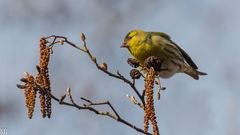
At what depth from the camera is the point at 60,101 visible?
6.93 ft

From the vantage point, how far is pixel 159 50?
3.71m

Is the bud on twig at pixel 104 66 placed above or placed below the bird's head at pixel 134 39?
below

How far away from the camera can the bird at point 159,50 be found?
3604mm

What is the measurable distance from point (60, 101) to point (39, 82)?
13 centimetres

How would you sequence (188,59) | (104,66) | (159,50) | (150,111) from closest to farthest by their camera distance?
(150,111), (104,66), (159,50), (188,59)

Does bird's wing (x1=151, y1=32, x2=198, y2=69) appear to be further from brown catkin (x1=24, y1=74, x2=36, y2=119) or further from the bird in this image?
brown catkin (x1=24, y1=74, x2=36, y2=119)

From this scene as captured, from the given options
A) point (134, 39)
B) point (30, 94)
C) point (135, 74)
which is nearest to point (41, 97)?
point (30, 94)

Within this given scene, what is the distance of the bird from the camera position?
3.60 m

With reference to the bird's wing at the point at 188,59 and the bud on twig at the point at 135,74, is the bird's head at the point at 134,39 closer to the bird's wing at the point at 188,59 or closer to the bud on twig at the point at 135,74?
the bird's wing at the point at 188,59

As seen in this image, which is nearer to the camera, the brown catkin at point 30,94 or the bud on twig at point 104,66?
the brown catkin at point 30,94

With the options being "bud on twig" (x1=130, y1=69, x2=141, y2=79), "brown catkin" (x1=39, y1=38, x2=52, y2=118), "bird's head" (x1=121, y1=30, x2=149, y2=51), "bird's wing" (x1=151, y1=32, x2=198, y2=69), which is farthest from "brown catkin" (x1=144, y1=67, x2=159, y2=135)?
"bird's wing" (x1=151, y1=32, x2=198, y2=69)

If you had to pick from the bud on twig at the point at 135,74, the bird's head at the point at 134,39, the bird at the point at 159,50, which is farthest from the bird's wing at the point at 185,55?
the bud on twig at the point at 135,74

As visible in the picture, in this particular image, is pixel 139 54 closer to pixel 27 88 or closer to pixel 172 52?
pixel 172 52

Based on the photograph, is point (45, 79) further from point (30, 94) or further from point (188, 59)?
point (188, 59)
